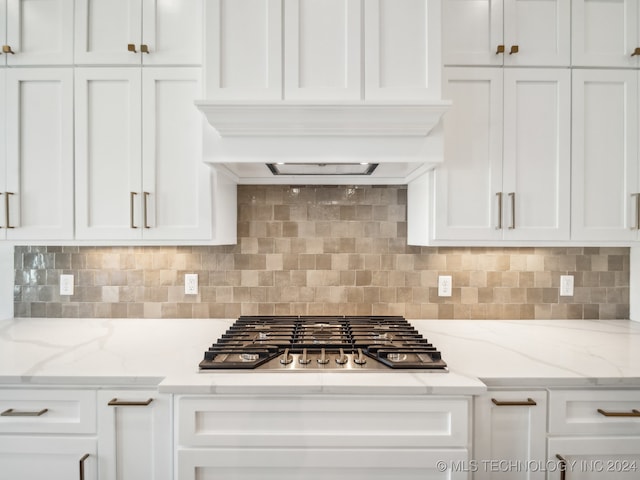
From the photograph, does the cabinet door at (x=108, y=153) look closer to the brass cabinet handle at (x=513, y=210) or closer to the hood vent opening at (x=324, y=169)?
the hood vent opening at (x=324, y=169)

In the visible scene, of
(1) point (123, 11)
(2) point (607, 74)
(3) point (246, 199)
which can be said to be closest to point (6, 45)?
(1) point (123, 11)

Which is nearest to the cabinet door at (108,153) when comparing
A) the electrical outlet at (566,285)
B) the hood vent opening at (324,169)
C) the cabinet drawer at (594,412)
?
the hood vent opening at (324,169)

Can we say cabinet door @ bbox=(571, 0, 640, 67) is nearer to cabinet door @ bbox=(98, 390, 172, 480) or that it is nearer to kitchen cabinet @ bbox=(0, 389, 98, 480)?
cabinet door @ bbox=(98, 390, 172, 480)

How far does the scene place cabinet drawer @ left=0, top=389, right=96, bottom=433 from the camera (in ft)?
4.28

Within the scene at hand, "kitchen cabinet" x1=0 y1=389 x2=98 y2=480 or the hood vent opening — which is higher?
the hood vent opening

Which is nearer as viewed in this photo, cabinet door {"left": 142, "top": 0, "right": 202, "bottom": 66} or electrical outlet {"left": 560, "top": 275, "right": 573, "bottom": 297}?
cabinet door {"left": 142, "top": 0, "right": 202, "bottom": 66}

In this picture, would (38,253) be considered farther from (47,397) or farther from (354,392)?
(354,392)

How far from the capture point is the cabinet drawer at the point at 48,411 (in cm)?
131

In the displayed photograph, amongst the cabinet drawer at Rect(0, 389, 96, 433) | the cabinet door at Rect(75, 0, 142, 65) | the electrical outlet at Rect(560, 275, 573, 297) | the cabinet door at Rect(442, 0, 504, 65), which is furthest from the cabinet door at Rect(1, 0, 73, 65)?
the electrical outlet at Rect(560, 275, 573, 297)

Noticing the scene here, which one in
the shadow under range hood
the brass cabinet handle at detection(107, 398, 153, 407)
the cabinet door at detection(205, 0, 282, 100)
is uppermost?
the cabinet door at detection(205, 0, 282, 100)

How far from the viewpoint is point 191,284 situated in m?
2.07

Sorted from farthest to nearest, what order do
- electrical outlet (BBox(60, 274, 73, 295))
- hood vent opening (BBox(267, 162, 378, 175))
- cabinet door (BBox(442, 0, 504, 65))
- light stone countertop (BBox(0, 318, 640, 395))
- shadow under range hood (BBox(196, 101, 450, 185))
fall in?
1. electrical outlet (BBox(60, 274, 73, 295))
2. hood vent opening (BBox(267, 162, 378, 175))
3. cabinet door (BBox(442, 0, 504, 65))
4. shadow under range hood (BBox(196, 101, 450, 185))
5. light stone countertop (BBox(0, 318, 640, 395))

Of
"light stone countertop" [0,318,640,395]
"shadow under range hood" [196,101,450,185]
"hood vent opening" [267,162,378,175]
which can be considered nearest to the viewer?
"light stone countertop" [0,318,640,395]

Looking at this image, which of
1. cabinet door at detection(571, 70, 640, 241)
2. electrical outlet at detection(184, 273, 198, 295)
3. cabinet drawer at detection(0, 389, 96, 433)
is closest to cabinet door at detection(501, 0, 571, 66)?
cabinet door at detection(571, 70, 640, 241)
